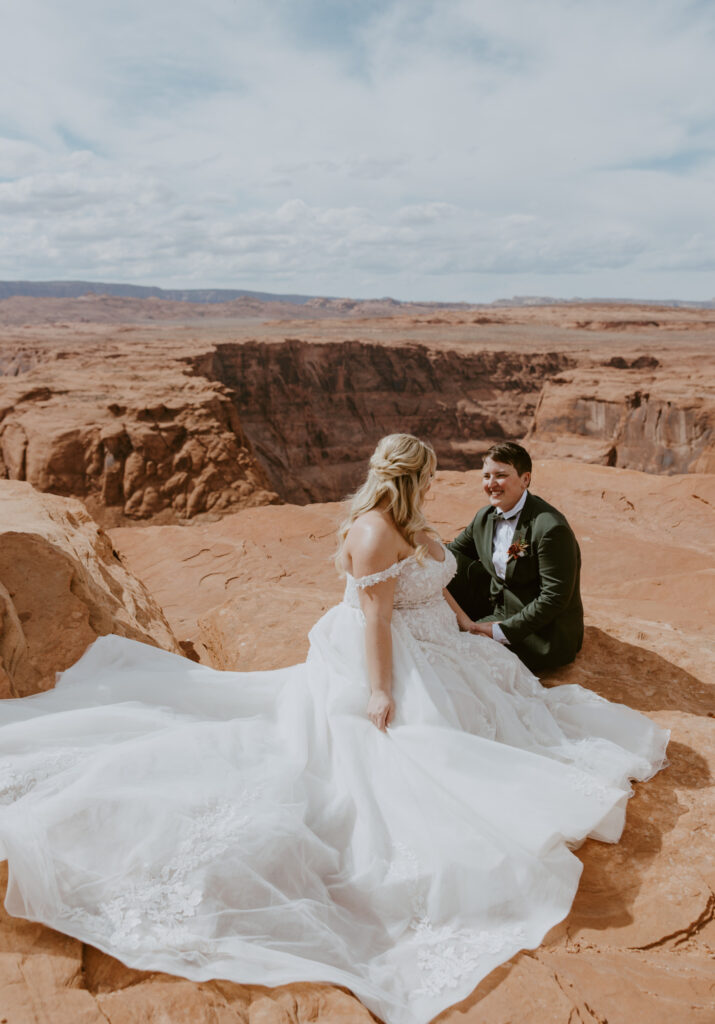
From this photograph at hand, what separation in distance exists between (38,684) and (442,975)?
2.14 meters

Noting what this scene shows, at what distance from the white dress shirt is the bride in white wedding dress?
383 millimetres

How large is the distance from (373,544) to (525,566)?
119 centimetres

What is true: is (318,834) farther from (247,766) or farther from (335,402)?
(335,402)

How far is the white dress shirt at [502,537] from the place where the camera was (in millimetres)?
3485

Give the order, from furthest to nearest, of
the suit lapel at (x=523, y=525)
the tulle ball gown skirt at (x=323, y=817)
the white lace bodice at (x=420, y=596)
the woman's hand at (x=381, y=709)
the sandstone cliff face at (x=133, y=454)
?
the sandstone cliff face at (x=133, y=454), the suit lapel at (x=523, y=525), the white lace bodice at (x=420, y=596), the woman's hand at (x=381, y=709), the tulle ball gown skirt at (x=323, y=817)

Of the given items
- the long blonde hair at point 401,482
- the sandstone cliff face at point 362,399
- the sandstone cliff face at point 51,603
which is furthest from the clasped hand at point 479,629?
the sandstone cliff face at point 362,399

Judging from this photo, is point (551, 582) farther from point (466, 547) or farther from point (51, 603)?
point (51, 603)

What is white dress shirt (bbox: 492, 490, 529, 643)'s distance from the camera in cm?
349

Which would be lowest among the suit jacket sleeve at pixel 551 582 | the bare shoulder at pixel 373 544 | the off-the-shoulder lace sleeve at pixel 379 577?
the suit jacket sleeve at pixel 551 582

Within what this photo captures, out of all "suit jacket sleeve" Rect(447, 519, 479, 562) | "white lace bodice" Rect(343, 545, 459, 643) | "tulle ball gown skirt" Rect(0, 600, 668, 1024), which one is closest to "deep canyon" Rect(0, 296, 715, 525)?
"suit jacket sleeve" Rect(447, 519, 479, 562)

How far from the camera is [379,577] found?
268cm

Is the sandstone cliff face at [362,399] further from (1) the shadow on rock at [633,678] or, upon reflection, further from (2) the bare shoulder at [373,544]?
(2) the bare shoulder at [373,544]

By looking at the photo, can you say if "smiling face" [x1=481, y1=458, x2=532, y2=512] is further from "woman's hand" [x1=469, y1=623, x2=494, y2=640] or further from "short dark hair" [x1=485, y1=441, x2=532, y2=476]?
"woman's hand" [x1=469, y1=623, x2=494, y2=640]

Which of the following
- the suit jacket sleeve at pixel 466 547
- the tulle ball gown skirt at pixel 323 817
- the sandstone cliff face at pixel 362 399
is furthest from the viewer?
the sandstone cliff face at pixel 362 399
